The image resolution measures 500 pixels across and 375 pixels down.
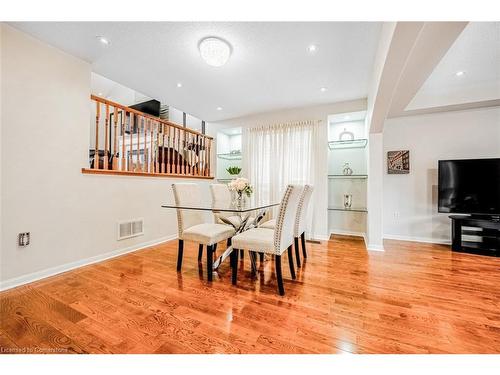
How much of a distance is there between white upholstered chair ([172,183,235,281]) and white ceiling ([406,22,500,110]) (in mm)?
3199

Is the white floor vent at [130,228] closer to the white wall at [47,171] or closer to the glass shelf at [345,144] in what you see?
the white wall at [47,171]

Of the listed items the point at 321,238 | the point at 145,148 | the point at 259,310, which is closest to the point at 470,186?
the point at 321,238

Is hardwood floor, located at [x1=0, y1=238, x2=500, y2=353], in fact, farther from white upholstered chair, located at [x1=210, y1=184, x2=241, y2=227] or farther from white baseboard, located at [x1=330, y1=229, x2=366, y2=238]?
white baseboard, located at [x1=330, y1=229, x2=366, y2=238]

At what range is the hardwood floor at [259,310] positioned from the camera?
135 cm

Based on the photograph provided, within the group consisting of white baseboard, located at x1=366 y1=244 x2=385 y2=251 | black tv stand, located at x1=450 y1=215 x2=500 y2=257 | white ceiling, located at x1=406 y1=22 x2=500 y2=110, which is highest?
white ceiling, located at x1=406 y1=22 x2=500 y2=110

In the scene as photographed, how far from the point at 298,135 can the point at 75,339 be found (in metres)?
4.09

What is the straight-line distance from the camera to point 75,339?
138cm

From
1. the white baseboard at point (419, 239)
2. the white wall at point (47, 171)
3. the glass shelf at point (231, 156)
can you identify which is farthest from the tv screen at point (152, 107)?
the white baseboard at point (419, 239)

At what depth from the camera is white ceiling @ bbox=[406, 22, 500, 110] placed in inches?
84.4

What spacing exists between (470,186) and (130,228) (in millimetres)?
5271

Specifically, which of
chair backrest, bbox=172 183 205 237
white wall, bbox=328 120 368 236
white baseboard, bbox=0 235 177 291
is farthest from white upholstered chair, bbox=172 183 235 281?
white wall, bbox=328 120 368 236

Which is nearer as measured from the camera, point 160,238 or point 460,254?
point 460,254
